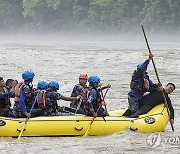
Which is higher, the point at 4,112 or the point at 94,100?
the point at 94,100

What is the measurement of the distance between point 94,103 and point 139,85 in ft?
3.15

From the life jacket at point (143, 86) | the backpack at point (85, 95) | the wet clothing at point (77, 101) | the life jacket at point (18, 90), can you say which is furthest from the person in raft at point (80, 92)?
the life jacket at point (18, 90)

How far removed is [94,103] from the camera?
961 cm

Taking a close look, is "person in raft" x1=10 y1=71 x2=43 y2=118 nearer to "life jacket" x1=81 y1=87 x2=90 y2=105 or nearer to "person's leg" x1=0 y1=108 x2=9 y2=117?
"person's leg" x1=0 y1=108 x2=9 y2=117

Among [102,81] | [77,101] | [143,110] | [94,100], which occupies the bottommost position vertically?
[102,81]

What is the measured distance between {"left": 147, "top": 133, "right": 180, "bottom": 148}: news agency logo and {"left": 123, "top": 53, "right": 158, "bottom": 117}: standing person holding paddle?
0.77 metres

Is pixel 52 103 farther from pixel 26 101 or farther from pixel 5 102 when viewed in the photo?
pixel 5 102

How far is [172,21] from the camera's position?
48.2m

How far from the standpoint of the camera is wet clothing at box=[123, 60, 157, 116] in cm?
988

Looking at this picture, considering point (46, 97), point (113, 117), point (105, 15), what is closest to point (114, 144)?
point (113, 117)

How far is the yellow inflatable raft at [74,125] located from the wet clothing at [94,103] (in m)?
0.11

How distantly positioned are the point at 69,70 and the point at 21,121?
44.3 feet

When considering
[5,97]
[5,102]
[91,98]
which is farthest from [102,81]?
[5,97]

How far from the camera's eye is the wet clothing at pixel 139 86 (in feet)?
32.4
